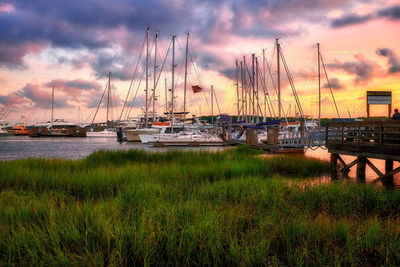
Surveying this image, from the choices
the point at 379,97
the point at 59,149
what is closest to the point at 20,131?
the point at 59,149

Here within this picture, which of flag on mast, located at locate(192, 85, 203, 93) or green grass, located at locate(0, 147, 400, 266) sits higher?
flag on mast, located at locate(192, 85, 203, 93)

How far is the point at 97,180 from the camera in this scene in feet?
36.4

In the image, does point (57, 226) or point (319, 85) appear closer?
point (57, 226)

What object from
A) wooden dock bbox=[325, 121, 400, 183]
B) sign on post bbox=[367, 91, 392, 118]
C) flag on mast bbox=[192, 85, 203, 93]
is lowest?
wooden dock bbox=[325, 121, 400, 183]

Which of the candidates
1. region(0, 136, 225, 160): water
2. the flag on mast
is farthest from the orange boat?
the flag on mast

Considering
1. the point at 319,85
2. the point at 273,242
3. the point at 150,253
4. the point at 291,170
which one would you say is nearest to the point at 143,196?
the point at 150,253

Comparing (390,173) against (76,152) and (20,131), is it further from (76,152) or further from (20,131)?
(20,131)

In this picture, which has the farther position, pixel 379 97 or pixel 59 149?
pixel 59 149

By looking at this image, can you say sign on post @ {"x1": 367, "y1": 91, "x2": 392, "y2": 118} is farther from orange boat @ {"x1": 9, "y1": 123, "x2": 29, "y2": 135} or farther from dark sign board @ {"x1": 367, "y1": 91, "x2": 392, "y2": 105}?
orange boat @ {"x1": 9, "y1": 123, "x2": 29, "y2": 135}

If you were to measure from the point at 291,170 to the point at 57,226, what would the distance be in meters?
14.0

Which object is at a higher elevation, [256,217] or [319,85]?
[319,85]

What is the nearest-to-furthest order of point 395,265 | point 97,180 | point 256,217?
point 395,265, point 256,217, point 97,180

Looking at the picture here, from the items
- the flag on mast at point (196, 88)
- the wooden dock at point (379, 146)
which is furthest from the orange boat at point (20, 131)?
the wooden dock at point (379, 146)

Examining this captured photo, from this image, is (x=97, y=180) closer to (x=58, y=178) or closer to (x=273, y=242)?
(x=58, y=178)
